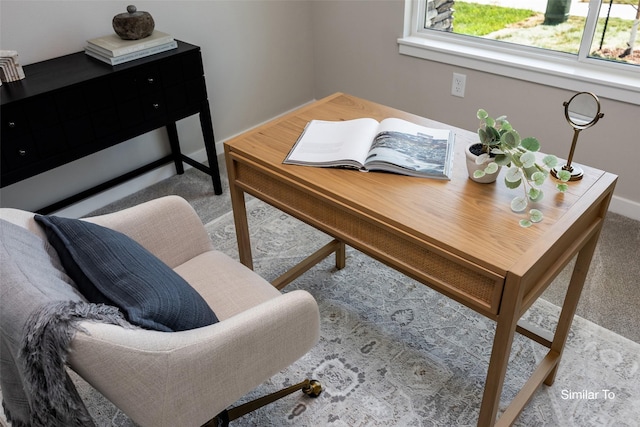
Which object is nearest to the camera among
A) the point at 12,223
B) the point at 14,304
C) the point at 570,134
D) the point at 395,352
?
the point at 14,304

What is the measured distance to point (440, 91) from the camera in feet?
9.36

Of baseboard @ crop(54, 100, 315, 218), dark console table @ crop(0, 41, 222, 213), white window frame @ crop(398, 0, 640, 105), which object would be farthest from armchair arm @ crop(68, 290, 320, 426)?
white window frame @ crop(398, 0, 640, 105)

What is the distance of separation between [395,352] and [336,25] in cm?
206

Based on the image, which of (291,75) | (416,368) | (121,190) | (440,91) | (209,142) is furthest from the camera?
(291,75)

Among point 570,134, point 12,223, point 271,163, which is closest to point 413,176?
point 271,163

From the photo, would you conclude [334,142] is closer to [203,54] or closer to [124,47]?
[124,47]

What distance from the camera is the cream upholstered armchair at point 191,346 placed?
3.26 feet

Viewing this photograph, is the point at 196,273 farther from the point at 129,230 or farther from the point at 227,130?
the point at 227,130

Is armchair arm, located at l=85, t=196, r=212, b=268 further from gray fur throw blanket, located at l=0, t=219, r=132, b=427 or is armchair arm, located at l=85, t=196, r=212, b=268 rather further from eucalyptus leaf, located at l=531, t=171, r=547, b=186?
eucalyptus leaf, located at l=531, t=171, r=547, b=186

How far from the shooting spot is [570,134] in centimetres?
248

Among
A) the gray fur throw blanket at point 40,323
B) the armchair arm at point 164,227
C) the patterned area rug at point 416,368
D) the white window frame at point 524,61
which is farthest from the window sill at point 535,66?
the gray fur throw blanket at point 40,323

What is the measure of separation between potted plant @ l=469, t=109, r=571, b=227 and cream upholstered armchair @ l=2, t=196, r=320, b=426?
553 millimetres

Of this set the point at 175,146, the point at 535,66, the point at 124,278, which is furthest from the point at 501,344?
the point at 175,146

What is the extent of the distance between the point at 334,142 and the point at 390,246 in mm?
414
